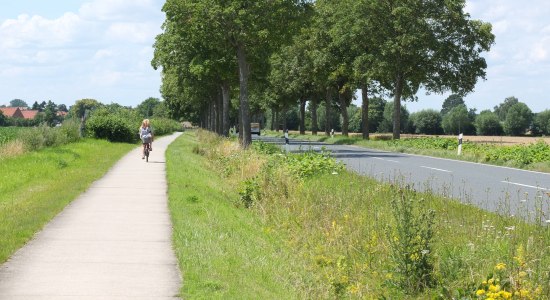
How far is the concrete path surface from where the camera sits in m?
7.25

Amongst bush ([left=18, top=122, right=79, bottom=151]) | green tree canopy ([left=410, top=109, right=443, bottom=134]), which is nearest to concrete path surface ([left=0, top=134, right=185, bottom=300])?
bush ([left=18, top=122, right=79, bottom=151])

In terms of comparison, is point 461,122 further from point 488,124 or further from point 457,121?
point 488,124

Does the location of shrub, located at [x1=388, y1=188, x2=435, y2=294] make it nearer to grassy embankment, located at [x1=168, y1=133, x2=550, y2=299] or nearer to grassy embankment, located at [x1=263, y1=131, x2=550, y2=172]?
grassy embankment, located at [x1=168, y1=133, x2=550, y2=299]

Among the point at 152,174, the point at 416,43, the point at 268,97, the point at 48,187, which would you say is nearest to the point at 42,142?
the point at 152,174

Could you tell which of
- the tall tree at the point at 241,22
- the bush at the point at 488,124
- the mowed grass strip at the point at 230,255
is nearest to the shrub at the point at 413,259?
the mowed grass strip at the point at 230,255

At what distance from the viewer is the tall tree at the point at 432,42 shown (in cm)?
4728

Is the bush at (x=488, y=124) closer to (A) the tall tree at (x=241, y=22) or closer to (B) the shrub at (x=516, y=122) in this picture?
(B) the shrub at (x=516, y=122)

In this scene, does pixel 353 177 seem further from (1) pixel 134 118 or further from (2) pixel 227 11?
(1) pixel 134 118

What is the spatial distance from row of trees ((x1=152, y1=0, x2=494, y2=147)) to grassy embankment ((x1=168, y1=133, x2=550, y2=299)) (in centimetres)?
2036

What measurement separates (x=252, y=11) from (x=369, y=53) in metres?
20.0

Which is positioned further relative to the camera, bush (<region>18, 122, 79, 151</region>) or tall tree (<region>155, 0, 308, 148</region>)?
tall tree (<region>155, 0, 308, 148</region>)

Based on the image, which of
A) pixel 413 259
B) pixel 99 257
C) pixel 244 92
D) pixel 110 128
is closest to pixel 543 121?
pixel 110 128

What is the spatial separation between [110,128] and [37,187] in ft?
95.9

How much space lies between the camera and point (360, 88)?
57.9 m
